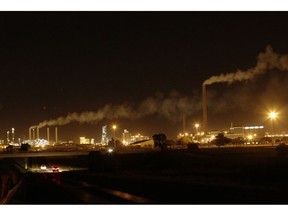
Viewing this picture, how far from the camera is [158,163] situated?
71938 mm

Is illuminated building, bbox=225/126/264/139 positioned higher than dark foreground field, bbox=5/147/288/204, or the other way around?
illuminated building, bbox=225/126/264/139

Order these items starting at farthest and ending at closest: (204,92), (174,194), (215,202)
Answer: (204,92), (174,194), (215,202)

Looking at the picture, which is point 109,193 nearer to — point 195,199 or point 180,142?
point 195,199

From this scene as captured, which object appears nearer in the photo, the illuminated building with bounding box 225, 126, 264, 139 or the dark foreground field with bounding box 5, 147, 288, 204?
the dark foreground field with bounding box 5, 147, 288, 204

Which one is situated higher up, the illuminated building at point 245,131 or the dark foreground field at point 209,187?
the illuminated building at point 245,131

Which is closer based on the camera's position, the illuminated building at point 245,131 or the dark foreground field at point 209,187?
the dark foreground field at point 209,187

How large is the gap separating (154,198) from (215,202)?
3.83 metres

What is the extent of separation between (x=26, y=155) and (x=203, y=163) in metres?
39.6

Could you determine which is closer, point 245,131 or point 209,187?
point 209,187

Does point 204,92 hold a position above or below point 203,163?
above

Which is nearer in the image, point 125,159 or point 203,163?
point 203,163

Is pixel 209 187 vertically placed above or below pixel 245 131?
below

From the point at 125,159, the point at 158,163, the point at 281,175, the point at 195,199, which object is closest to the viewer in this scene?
the point at 195,199

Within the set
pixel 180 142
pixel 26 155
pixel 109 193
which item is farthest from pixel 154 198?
pixel 180 142
